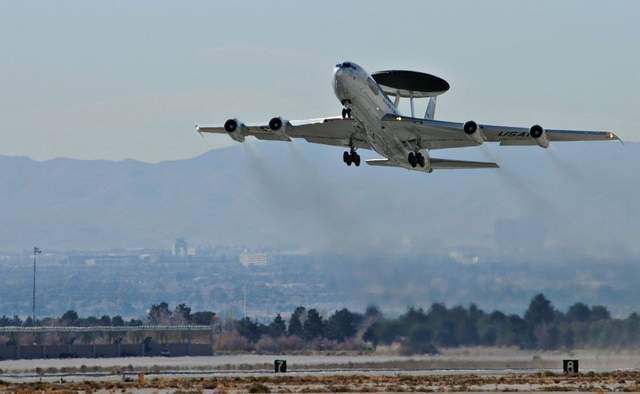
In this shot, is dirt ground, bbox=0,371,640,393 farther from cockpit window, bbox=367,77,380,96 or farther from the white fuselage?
cockpit window, bbox=367,77,380,96

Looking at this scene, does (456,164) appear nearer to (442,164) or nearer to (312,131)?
(442,164)

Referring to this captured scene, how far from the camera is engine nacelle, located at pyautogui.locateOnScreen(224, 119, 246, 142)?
87000mm

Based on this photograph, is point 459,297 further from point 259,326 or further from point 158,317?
point 158,317

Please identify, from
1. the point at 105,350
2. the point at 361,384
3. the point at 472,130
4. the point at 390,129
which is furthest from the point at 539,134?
the point at 105,350

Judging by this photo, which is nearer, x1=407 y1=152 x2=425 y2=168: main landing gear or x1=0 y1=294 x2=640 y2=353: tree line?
x1=407 y1=152 x2=425 y2=168: main landing gear

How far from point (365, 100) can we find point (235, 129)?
881 centimetres

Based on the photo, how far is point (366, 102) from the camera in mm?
81438

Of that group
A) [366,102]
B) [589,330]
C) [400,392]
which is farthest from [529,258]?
[400,392]

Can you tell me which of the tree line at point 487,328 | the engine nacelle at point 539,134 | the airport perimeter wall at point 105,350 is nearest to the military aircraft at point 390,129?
the engine nacelle at point 539,134

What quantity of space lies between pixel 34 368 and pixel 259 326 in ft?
72.0

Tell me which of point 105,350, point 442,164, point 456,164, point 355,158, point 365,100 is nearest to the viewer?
point 365,100

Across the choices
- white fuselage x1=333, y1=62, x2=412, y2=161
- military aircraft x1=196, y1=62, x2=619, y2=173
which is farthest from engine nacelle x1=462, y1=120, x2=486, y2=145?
white fuselage x1=333, y1=62, x2=412, y2=161

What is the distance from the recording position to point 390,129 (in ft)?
275

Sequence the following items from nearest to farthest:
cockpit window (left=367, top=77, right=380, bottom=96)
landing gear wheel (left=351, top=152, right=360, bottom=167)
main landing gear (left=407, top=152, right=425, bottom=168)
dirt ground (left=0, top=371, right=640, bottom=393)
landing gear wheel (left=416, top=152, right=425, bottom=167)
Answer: dirt ground (left=0, top=371, right=640, bottom=393), cockpit window (left=367, top=77, right=380, bottom=96), main landing gear (left=407, top=152, right=425, bottom=168), landing gear wheel (left=416, top=152, right=425, bottom=167), landing gear wheel (left=351, top=152, right=360, bottom=167)
